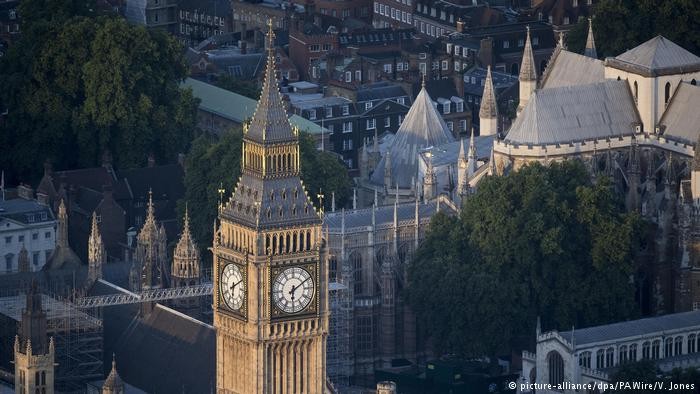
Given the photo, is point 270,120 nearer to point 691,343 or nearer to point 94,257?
point 94,257

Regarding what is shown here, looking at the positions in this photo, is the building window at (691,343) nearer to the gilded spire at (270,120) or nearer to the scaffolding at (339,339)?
the scaffolding at (339,339)

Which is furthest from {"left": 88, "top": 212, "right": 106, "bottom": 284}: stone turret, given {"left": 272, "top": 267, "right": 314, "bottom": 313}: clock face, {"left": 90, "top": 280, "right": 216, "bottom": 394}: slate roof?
{"left": 272, "top": 267, "right": 314, "bottom": 313}: clock face

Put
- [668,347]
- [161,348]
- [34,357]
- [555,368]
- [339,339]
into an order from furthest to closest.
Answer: [339,339], [668,347], [555,368], [161,348], [34,357]

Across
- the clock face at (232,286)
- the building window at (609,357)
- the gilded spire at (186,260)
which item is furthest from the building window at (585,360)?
the clock face at (232,286)

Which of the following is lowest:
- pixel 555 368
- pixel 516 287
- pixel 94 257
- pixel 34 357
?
pixel 555 368

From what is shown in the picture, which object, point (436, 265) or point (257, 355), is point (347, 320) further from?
point (257, 355)

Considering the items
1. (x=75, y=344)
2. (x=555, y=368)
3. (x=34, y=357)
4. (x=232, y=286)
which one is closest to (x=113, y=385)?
(x=34, y=357)
